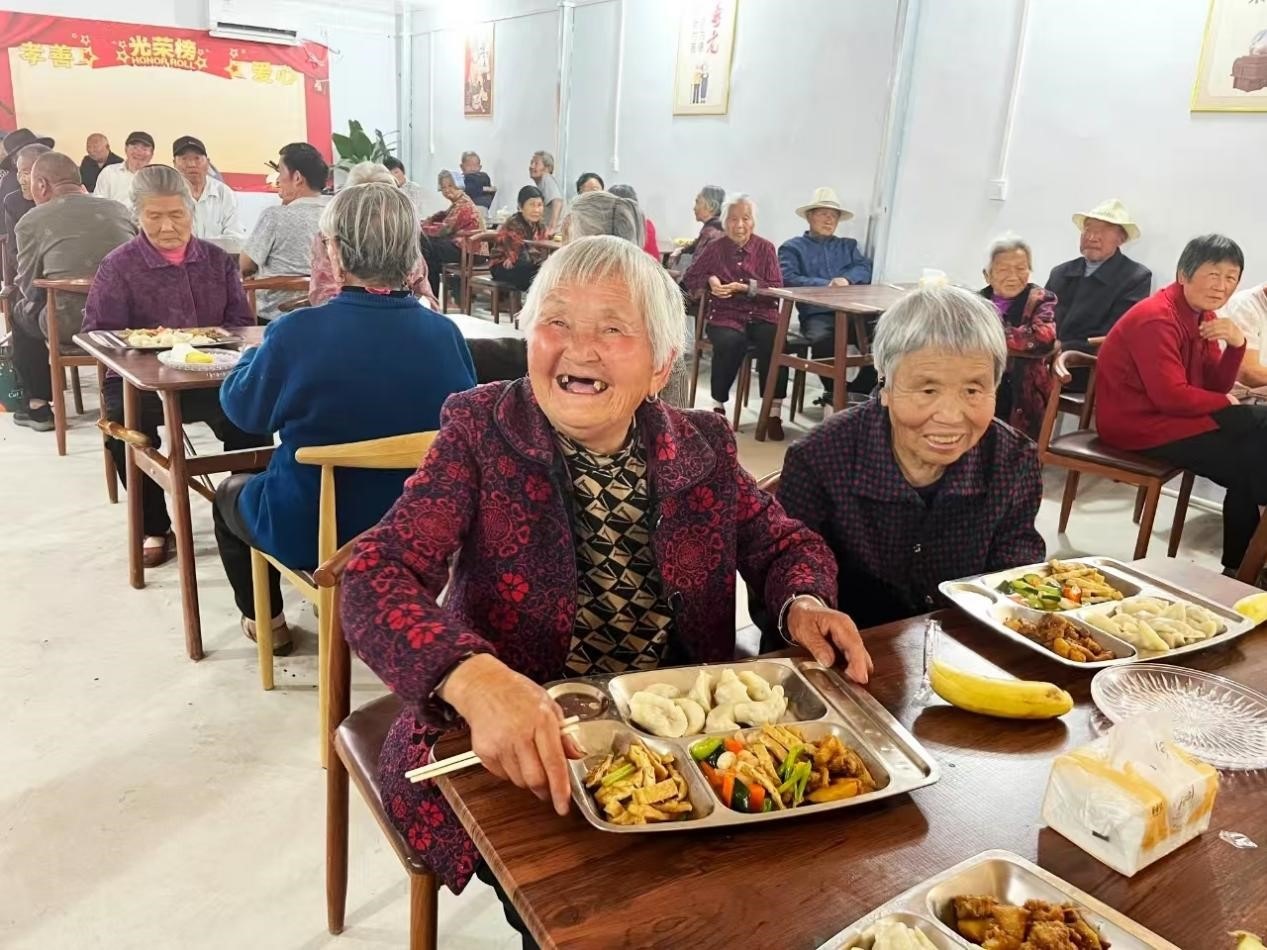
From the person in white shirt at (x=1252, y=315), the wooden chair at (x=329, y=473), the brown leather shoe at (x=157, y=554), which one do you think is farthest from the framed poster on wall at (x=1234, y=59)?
the brown leather shoe at (x=157, y=554)

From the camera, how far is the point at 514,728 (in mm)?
893

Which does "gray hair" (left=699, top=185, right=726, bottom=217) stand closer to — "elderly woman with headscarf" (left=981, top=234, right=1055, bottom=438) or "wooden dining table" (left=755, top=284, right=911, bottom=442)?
"wooden dining table" (left=755, top=284, right=911, bottom=442)

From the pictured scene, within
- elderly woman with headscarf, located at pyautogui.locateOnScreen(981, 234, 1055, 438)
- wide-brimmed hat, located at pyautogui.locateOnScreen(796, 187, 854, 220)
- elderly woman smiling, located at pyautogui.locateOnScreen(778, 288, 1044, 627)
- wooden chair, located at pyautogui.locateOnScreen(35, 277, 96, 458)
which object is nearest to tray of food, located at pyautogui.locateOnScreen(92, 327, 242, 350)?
wooden chair, located at pyautogui.locateOnScreen(35, 277, 96, 458)

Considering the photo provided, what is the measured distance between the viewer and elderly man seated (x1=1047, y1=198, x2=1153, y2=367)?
4.54 m

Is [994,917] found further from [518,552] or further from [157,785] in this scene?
[157,785]

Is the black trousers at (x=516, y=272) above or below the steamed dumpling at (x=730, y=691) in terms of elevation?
below

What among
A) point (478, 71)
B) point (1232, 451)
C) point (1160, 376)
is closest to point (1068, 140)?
point (1160, 376)

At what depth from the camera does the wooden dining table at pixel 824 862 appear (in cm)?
75

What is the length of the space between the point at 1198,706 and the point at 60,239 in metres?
4.58

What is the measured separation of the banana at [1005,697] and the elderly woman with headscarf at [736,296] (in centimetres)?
418

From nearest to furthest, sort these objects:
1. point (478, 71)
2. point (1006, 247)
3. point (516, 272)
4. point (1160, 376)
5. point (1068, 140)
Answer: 1. point (1160, 376)
2. point (1006, 247)
3. point (1068, 140)
4. point (516, 272)
5. point (478, 71)

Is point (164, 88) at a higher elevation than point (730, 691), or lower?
higher

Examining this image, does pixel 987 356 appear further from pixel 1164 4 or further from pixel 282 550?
pixel 1164 4

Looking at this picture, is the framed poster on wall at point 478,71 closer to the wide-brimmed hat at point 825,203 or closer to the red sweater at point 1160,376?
the wide-brimmed hat at point 825,203
